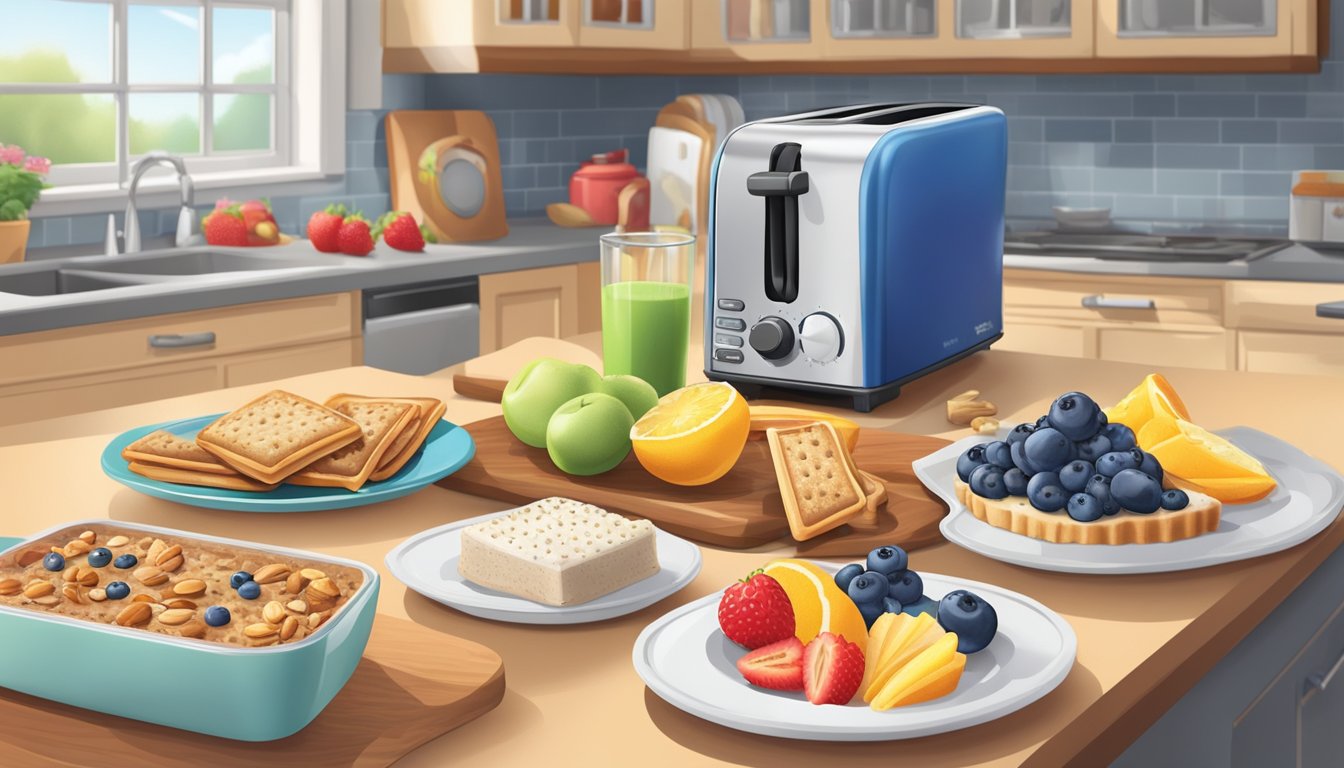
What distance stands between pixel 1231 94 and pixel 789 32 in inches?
49.9

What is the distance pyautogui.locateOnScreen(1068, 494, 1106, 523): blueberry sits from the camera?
1.11 metres

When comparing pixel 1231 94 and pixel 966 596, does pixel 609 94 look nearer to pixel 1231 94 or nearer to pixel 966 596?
pixel 1231 94

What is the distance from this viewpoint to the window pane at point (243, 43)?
12.9 ft

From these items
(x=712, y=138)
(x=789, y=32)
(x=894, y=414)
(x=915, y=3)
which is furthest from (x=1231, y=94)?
(x=894, y=414)

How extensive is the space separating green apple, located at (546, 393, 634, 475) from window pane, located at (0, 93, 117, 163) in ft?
14.7

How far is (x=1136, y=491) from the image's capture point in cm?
110

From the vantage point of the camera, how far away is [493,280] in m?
3.61

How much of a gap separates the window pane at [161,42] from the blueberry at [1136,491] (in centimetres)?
314

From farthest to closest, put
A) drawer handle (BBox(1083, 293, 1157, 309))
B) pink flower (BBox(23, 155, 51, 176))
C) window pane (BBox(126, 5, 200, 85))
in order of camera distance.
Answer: window pane (BBox(126, 5, 200, 85)), drawer handle (BBox(1083, 293, 1157, 309)), pink flower (BBox(23, 155, 51, 176))

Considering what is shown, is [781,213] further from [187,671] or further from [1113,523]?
[187,671]

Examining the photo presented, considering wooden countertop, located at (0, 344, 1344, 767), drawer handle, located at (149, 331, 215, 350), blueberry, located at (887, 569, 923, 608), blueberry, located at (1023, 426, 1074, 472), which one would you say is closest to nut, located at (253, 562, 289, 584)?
wooden countertop, located at (0, 344, 1344, 767)

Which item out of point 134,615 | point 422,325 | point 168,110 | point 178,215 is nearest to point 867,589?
point 134,615

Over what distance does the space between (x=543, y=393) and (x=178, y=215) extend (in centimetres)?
251

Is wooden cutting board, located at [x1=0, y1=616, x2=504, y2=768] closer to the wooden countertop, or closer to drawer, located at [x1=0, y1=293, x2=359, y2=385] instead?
the wooden countertop
